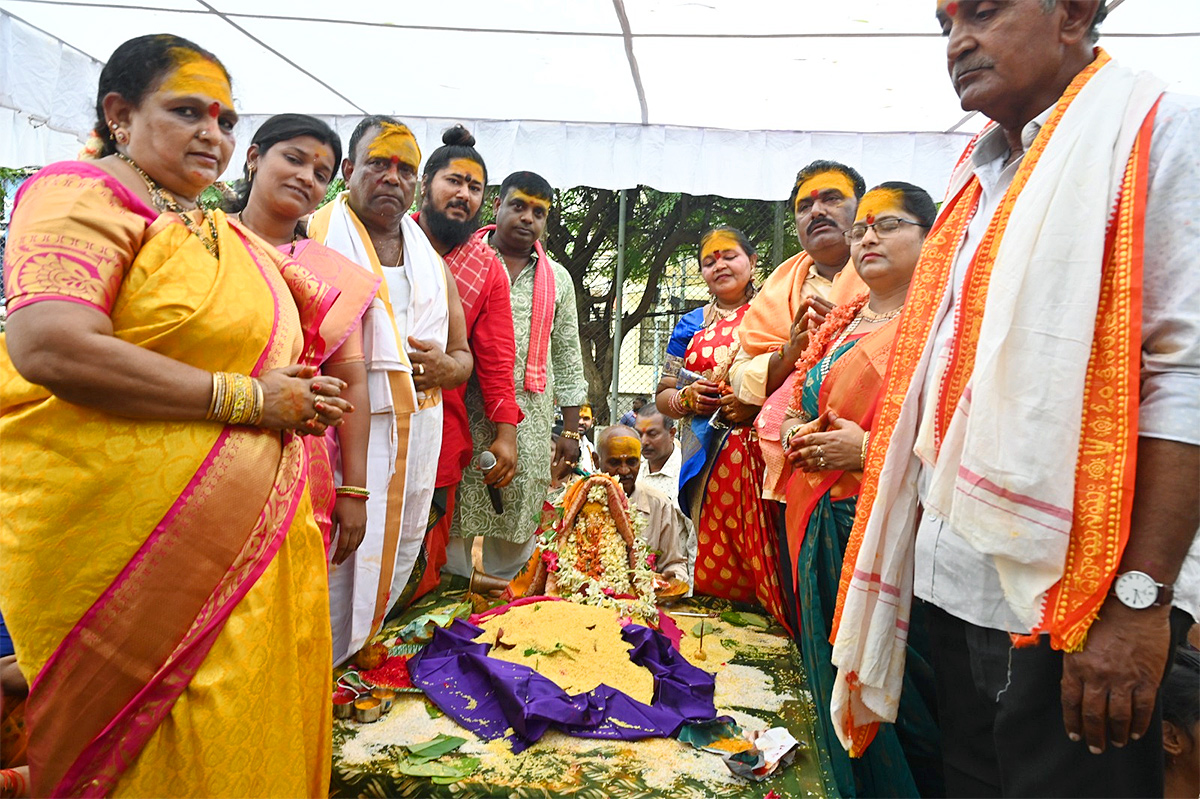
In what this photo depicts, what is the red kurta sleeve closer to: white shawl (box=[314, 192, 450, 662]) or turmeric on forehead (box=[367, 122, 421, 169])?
white shawl (box=[314, 192, 450, 662])

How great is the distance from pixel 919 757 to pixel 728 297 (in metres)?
2.75

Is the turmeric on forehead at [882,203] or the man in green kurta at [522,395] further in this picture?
the man in green kurta at [522,395]

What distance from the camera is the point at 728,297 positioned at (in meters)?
4.53

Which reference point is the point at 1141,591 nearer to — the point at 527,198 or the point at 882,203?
the point at 882,203

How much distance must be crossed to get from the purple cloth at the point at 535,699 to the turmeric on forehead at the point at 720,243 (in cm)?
237

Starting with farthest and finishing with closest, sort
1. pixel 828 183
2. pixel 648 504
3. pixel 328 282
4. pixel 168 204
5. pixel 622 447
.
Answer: pixel 648 504
pixel 622 447
pixel 828 183
pixel 328 282
pixel 168 204

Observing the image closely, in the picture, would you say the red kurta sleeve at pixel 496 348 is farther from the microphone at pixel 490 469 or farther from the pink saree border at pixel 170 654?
the pink saree border at pixel 170 654

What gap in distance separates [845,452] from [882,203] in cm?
88

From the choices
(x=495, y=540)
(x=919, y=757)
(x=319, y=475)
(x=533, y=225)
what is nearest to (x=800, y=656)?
(x=919, y=757)

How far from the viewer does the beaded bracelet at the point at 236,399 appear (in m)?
1.83

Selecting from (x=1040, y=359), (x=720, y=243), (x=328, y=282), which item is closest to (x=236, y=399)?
(x=328, y=282)

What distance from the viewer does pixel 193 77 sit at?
1931mm

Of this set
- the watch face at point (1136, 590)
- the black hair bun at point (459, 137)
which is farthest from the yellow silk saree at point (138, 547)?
the black hair bun at point (459, 137)

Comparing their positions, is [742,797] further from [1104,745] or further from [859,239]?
[859,239]
